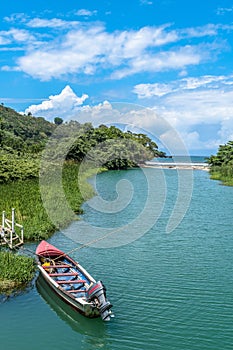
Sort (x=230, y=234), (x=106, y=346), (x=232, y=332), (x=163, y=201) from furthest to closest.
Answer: (x=163, y=201)
(x=230, y=234)
(x=232, y=332)
(x=106, y=346)

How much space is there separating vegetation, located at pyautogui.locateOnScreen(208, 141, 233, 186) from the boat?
3107 centimetres

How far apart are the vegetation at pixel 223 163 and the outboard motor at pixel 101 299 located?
3371 centimetres

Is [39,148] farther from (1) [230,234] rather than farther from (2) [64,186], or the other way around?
(1) [230,234]

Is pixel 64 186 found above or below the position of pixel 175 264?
above

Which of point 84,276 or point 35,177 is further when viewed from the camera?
point 35,177

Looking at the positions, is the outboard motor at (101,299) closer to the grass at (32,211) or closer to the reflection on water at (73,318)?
the reflection on water at (73,318)

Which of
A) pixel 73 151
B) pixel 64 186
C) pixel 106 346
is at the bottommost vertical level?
pixel 106 346

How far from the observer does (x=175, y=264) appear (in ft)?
43.4

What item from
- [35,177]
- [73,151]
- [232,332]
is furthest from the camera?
[73,151]

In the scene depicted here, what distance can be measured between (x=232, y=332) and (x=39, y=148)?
136 feet

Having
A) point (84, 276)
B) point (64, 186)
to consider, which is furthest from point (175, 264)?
point (64, 186)

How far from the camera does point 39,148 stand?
159 feet

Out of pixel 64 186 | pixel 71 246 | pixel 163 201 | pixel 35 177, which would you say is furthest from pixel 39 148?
pixel 71 246

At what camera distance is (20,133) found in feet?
225
